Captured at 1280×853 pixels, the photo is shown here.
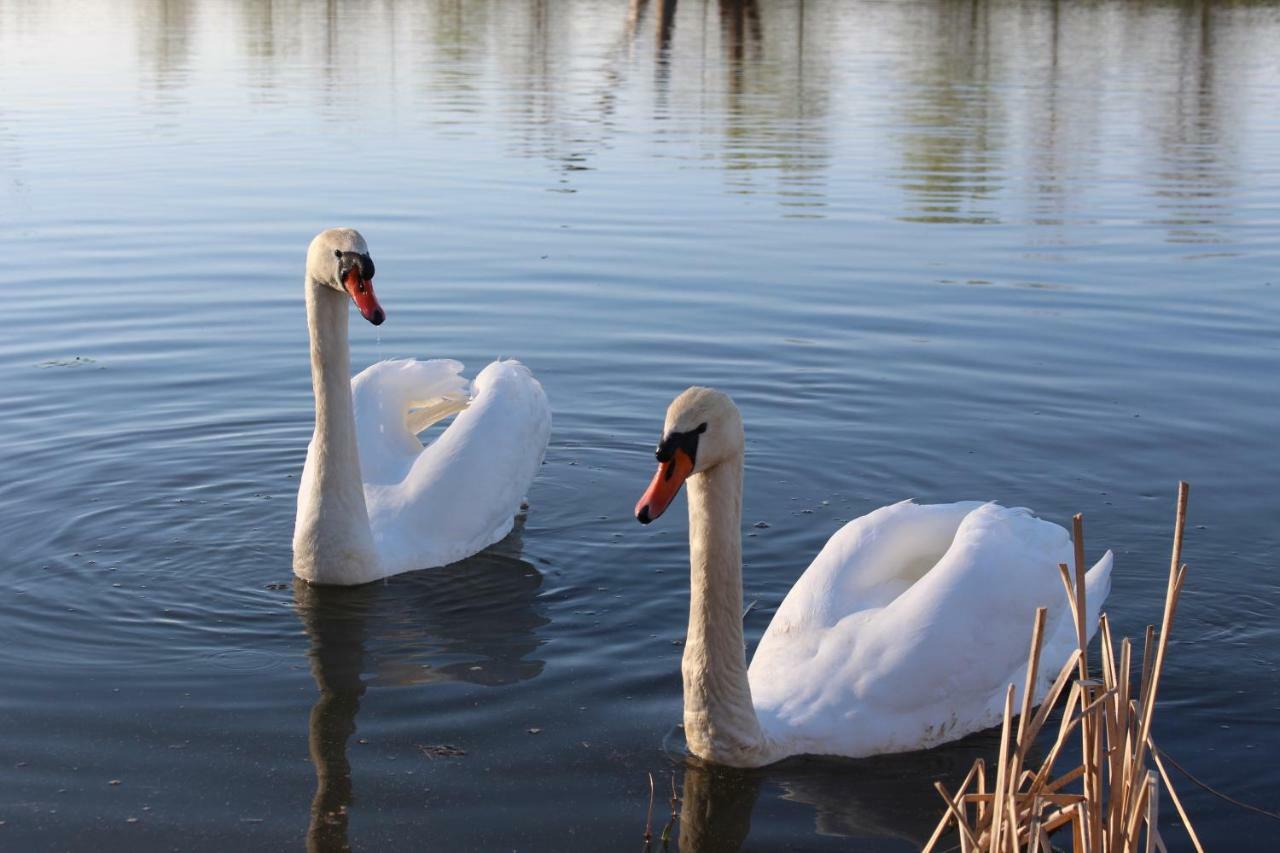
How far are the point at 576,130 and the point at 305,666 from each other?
1821 cm

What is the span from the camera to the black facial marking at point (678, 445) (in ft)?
17.3

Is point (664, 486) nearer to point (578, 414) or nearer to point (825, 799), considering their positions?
point (825, 799)

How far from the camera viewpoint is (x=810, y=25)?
48.3 m

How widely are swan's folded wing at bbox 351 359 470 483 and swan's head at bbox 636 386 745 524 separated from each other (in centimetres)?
349

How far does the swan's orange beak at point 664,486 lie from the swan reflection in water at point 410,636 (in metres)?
1.47

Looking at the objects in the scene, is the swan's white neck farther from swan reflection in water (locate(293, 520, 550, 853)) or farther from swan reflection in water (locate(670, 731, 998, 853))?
swan reflection in water (locate(670, 731, 998, 853))

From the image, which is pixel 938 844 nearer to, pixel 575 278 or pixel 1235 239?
pixel 575 278

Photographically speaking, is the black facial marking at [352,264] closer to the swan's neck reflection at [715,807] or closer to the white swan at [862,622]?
the white swan at [862,622]

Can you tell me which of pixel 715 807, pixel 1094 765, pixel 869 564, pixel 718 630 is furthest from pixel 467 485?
pixel 1094 765

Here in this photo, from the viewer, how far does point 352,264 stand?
739 cm

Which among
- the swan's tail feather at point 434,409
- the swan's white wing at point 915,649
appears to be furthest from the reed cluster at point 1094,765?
the swan's tail feather at point 434,409

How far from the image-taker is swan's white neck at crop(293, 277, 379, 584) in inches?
299

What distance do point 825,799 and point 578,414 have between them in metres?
5.07

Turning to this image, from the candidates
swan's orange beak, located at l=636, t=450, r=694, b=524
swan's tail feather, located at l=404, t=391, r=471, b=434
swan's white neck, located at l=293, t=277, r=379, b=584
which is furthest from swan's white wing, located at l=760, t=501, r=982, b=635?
swan's tail feather, located at l=404, t=391, r=471, b=434
